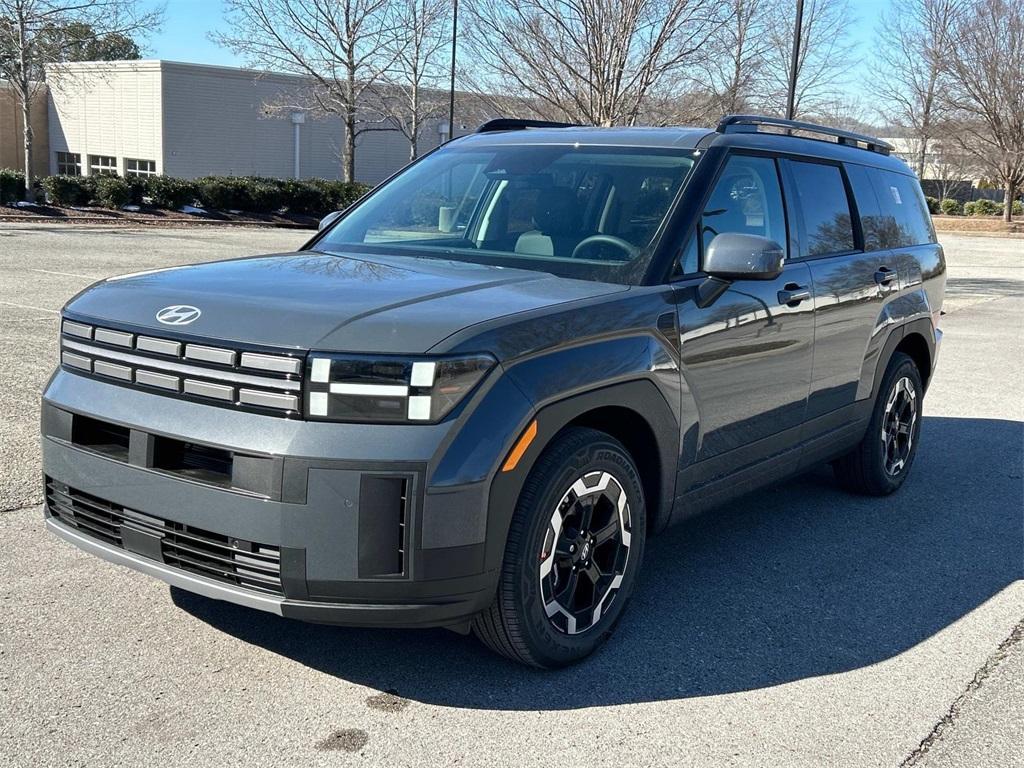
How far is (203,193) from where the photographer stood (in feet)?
108

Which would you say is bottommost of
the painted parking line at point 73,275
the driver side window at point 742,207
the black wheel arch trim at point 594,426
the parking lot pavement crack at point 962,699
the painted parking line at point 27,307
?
the parking lot pavement crack at point 962,699

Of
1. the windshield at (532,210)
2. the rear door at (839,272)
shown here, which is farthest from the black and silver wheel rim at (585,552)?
the rear door at (839,272)

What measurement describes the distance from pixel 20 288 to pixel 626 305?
460 inches

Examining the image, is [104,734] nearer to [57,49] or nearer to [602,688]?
[602,688]

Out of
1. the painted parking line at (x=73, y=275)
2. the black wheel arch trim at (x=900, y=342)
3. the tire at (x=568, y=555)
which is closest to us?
the tire at (x=568, y=555)

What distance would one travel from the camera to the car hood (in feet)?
10.6

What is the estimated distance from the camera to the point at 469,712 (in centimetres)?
349

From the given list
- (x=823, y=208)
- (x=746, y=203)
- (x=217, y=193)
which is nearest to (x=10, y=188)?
(x=217, y=193)

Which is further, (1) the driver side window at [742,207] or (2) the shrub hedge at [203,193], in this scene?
(2) the shrub hedge at [203,193]

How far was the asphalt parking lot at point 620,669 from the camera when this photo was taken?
3281 millimetres

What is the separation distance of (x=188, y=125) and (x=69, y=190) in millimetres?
14271

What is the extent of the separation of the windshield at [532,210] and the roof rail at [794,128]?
1.52 feet

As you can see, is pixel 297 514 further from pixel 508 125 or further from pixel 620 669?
pixel 508 125

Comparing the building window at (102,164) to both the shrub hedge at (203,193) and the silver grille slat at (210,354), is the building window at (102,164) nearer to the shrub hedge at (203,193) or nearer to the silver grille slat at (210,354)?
the shrub hedge at (203,193)
